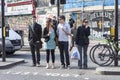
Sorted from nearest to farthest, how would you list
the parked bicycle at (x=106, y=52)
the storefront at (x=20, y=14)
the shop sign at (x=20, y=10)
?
the parked bicycle at (x=106, y=52) < the storefront at (x=20, y=14) < the shop sign at (x=20, y=10)

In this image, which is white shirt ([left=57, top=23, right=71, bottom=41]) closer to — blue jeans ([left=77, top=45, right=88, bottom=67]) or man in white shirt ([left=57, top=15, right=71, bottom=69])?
man in white shirt ([left=57, top=15, right=71, bottom=69])

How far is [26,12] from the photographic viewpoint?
123 ft

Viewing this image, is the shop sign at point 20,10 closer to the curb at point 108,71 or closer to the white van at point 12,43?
the white van at point 12,43

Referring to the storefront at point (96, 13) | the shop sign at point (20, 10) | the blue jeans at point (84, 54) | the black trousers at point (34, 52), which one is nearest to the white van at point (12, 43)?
the black trousers at point (34, 52)

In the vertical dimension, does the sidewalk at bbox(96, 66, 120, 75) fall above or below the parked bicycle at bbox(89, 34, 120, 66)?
below

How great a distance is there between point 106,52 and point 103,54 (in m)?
0.12

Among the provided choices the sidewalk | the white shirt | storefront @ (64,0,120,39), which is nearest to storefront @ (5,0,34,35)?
storefront @ (64,0,120,39)

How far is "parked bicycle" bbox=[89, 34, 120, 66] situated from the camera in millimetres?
13984

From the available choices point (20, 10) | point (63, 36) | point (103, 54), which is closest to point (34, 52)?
point (63, 36)

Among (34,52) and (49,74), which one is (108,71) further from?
(34,52)

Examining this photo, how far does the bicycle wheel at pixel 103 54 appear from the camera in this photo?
14.1 meters

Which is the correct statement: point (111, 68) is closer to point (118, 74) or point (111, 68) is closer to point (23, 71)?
point (118, 74)

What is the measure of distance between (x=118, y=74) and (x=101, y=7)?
18.1 metres

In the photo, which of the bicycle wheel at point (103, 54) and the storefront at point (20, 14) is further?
the storefront at point (20, 14)
